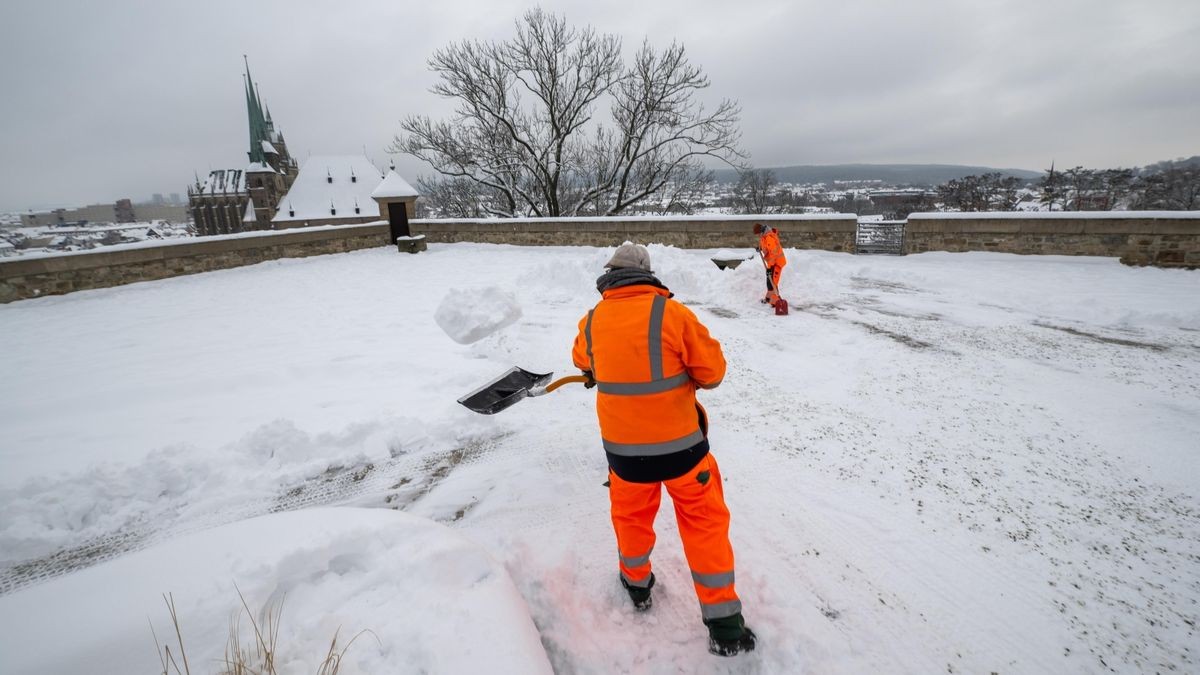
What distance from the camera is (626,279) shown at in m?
2.20

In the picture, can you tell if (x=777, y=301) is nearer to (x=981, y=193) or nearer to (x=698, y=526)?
(x=698, y=526)

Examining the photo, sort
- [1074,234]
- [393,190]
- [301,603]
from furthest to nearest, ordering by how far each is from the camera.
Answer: [393,190] < [1074,234] < [301,603]

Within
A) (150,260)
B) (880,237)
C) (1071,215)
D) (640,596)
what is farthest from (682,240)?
(150,260)

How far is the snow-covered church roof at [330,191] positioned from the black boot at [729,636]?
54656 millimetres

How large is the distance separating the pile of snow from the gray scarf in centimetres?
146

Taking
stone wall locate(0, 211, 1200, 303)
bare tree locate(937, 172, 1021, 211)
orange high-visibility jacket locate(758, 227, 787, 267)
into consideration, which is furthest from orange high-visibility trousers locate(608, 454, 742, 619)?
bare tree locate(937, 172, 1021, 211)

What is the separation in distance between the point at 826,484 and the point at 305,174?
6272 cm

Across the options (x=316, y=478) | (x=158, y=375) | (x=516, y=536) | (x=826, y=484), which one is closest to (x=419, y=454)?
(x=316, y=478)

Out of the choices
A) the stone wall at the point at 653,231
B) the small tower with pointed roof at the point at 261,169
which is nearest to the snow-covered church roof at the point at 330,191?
the small tower with pointed roof at the point at 261,169

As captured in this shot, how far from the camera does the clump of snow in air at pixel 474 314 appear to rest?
567 centimetres

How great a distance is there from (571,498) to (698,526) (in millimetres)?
1306

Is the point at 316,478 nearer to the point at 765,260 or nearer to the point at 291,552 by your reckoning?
the point at 291,552

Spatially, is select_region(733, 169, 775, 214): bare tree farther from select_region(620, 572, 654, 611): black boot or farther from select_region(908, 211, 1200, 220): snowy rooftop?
select_region(620, 572, 654, 611): black boot

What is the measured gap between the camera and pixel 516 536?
9.39ft
